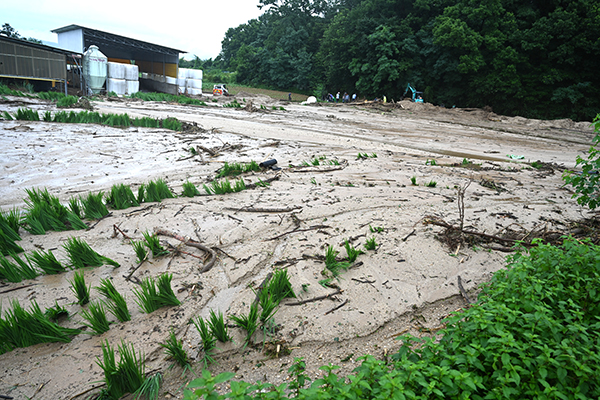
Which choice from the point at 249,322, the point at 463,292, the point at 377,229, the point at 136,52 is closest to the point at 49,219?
the point at 249,322

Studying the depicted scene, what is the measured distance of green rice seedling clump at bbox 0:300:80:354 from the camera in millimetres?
2439

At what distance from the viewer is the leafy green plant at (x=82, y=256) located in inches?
130

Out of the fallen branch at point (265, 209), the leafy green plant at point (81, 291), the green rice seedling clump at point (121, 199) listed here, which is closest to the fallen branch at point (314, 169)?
the fallen branch at point (265, 209)

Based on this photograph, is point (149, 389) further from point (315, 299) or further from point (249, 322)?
point (315, 299)

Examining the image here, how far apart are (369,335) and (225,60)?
271 feet

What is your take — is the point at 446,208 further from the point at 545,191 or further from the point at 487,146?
the point at 487,146

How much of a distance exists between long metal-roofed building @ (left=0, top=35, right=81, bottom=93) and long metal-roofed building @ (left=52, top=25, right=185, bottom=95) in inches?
142

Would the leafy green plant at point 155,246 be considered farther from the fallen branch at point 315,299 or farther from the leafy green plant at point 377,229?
the leafy green plant at point 377,229

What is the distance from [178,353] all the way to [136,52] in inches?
1736

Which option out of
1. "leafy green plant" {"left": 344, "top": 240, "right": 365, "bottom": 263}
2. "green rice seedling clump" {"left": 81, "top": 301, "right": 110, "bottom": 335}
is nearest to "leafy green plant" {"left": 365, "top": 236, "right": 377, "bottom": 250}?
"leafy green plant" {"left": 344, "top": 240, "right": 365, "bottom": 263}

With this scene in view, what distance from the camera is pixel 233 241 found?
3.98m

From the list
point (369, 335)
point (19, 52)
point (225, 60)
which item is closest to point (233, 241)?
point (369, 335)

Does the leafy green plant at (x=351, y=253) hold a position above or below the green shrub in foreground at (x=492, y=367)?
below

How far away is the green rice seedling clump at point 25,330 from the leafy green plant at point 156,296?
54cm
